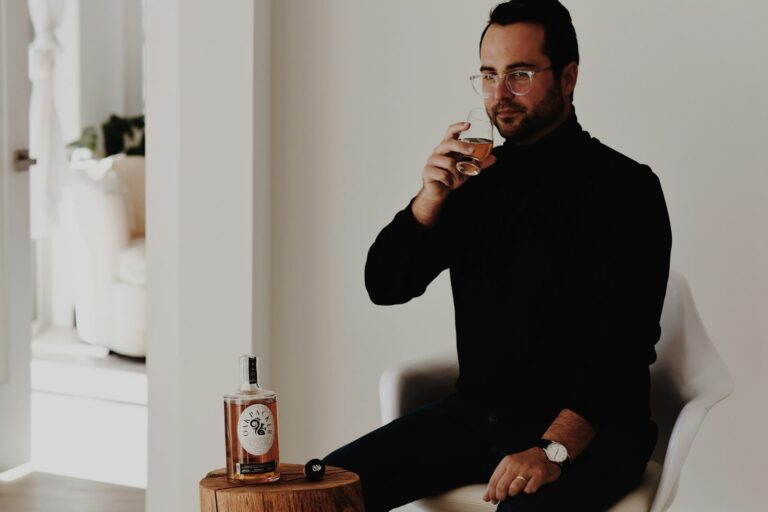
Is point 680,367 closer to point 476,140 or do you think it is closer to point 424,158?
point 476,140

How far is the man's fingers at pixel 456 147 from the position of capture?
192 centimetres

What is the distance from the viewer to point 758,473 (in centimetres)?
276

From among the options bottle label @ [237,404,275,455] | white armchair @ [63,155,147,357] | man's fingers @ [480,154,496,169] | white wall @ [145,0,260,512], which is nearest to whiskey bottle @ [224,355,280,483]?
bottle label @ [237,404,275,455]

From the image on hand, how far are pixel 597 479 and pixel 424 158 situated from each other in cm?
133

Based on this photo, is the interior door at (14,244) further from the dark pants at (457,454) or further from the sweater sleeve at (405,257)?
the dark pants at (457,454)

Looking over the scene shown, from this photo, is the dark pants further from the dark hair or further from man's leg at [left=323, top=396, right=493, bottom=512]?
the dark hair

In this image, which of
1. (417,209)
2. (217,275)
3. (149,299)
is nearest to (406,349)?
(217,275)

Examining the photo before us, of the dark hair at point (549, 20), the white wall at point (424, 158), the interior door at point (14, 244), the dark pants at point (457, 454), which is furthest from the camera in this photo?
the interior door at point (14, 244)

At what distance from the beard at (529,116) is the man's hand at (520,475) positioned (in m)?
0.69

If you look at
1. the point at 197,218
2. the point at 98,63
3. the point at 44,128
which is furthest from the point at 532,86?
the point at 98,63

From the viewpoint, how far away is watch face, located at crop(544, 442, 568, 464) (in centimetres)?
184

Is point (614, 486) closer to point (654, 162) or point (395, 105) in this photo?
point (654, 162)

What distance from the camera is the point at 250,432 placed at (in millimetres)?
1705

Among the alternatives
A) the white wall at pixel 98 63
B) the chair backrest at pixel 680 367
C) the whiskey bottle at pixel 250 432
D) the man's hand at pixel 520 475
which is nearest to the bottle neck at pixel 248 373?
the whiskey bottle at pixel 250 432
